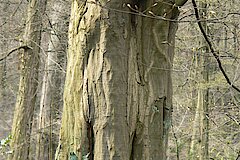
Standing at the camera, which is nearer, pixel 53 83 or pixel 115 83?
pixel 115 83

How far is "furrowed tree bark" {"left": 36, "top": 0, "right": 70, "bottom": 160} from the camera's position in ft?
26.8

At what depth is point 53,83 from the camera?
27.3ft

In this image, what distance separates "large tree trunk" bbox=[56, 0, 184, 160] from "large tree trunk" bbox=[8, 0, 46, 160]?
3.32 meters

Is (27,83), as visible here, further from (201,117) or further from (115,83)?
(201,117)

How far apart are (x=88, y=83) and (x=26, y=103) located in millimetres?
3712

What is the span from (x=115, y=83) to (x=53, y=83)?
4.72m

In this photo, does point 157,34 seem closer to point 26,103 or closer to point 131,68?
point 131,68

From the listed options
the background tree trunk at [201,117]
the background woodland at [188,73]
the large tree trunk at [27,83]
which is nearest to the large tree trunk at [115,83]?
the background woodland at [188,73]

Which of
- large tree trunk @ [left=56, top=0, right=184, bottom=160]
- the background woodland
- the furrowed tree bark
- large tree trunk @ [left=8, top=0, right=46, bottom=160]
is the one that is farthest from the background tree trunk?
large tree trunk @ [left=56, top=0, right=184, bottom=160]

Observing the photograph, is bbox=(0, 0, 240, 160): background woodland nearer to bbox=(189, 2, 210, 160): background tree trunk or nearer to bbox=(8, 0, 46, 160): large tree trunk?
bbox=(189, 2, 210, 160): background tree trunk

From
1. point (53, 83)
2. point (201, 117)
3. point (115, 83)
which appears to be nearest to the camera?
point (115, 83)

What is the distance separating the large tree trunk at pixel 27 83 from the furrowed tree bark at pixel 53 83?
797mm

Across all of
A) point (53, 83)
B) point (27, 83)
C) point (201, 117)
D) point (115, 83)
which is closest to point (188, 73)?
point (201, 117)

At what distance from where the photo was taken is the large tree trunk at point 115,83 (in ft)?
12.2
